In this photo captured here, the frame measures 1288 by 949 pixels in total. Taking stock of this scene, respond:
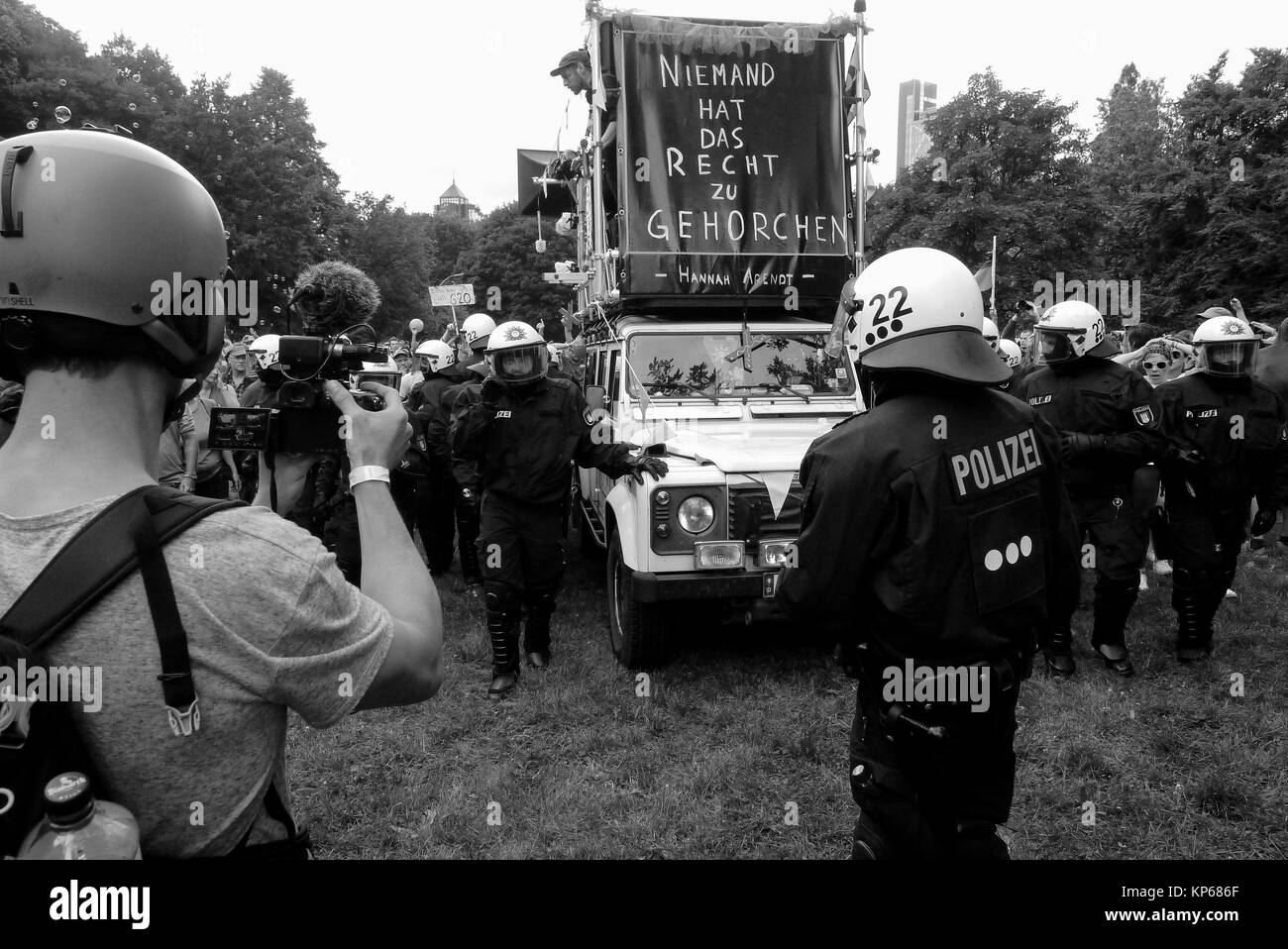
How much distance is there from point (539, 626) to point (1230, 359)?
479cm

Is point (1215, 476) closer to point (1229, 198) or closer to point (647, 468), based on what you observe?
point (647, 468)

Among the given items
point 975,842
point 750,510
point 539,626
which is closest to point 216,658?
point 975,842

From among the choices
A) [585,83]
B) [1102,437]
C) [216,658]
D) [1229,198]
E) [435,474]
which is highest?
[1229,198]

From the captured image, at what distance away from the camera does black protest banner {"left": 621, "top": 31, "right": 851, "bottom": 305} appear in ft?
21.3

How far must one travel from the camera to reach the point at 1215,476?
18.0 feet

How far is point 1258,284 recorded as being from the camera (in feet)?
75.7

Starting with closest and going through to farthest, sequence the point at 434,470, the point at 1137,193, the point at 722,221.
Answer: the point at 722,221 < the point at 434,470 < the point at 1137,193

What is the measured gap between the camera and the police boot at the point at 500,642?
541 centimetres

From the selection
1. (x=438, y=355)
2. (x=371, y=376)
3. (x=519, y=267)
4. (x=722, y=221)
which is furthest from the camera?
(x=519, y=267)

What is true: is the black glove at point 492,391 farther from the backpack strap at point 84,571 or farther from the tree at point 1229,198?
the tree at point 1229,198

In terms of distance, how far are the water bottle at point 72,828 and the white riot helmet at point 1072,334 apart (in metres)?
5.50

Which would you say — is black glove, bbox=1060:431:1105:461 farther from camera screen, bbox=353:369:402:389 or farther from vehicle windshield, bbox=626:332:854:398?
camera screen, bbox=353:369:402:389

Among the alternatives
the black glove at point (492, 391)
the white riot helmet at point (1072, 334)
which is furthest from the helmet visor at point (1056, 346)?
the black glove at point (492, 391)
